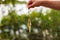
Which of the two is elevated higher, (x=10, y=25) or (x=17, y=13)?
(x=17, y=13)

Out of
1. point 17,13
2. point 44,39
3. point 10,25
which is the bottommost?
point 44,39

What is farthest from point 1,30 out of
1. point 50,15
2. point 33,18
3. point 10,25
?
point 50,15

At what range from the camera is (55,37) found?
1.42 m

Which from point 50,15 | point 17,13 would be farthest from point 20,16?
point 50,15

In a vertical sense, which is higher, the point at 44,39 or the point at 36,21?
the point at 36,21

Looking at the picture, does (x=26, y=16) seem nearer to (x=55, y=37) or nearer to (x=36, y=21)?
(x=36, y=21)

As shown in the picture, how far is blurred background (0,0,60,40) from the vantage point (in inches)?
55.1

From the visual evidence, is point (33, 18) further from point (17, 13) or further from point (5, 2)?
point (5, 2)

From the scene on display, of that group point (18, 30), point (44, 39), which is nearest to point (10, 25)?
point (18, 30)

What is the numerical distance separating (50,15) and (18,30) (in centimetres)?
31

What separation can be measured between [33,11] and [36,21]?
9 cm

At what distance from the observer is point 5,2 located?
1403 mm

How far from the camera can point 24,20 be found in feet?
4.61

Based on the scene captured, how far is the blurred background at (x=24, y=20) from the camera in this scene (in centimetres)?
140
